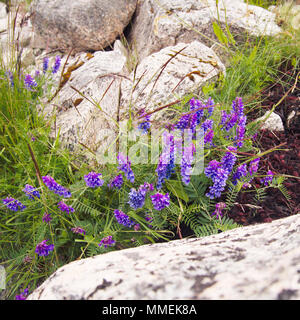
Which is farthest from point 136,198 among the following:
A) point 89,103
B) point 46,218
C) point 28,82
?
point 28,82

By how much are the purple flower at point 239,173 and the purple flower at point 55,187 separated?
3.59ft

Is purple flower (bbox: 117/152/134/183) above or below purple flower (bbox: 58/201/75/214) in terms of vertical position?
above

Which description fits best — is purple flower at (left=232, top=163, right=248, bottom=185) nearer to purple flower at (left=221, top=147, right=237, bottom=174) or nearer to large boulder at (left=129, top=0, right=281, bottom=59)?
purple flower at (left=221, top=147, right=237, bottom=174)

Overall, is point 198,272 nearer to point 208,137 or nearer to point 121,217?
point 121,217

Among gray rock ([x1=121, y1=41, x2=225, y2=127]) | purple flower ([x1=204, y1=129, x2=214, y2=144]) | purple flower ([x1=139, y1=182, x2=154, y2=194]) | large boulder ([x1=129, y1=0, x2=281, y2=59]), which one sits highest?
large boulder ([x1=129, y1=0, x2=281, y2=59])

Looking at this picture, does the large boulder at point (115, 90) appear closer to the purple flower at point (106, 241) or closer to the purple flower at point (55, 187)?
the purple flower at point (55, 187)

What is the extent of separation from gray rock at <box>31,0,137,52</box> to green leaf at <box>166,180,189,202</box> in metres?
2.60

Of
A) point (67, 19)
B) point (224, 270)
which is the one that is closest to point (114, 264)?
point (224, 270)

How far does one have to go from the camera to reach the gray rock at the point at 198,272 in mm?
967

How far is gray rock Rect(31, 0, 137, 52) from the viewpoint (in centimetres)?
387

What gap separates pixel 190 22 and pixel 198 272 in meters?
3.23

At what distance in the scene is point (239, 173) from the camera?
197 centimetres

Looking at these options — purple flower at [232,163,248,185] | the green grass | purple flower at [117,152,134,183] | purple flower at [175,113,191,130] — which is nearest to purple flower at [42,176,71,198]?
the green grass
